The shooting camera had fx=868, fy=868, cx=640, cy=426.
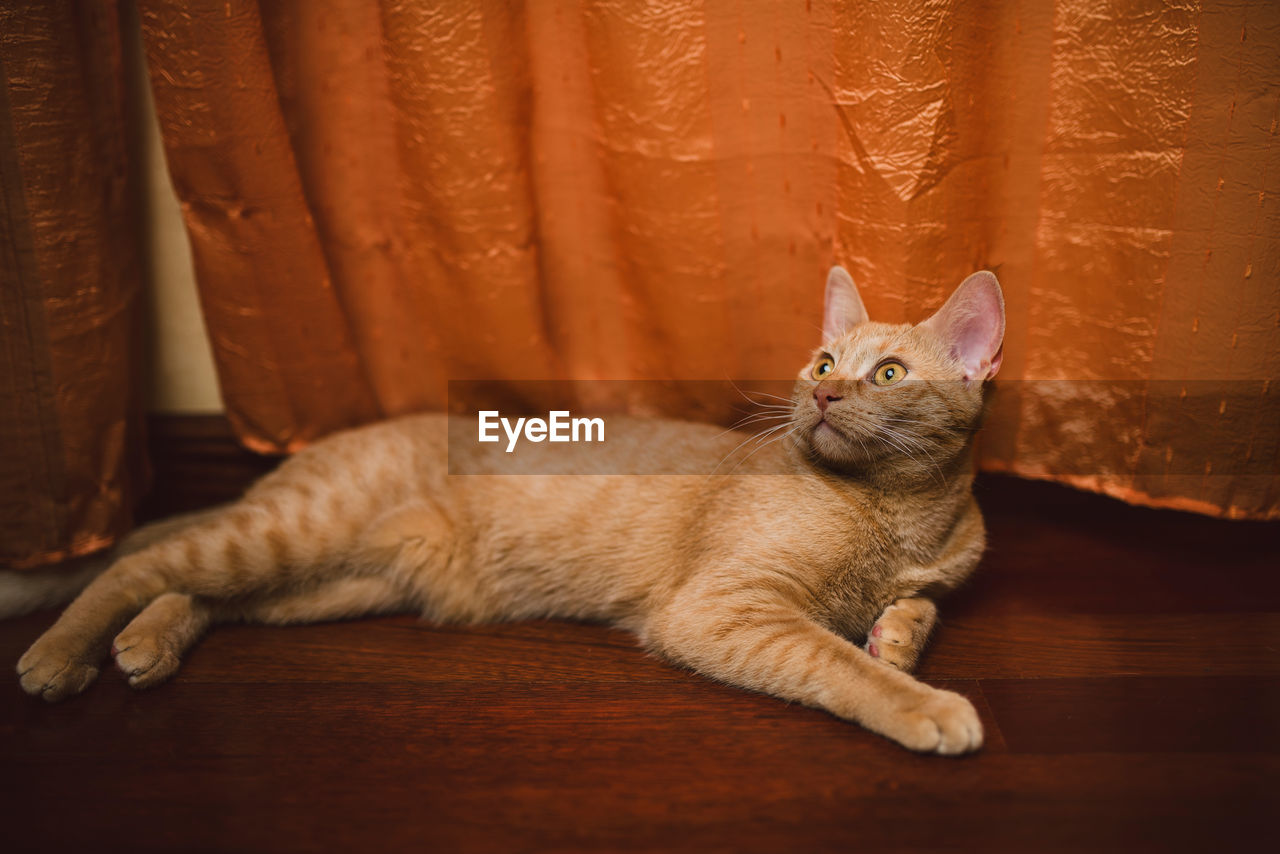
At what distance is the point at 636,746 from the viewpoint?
1.19 m

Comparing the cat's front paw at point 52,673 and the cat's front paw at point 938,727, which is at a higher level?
the cat's front paw at point 938,727

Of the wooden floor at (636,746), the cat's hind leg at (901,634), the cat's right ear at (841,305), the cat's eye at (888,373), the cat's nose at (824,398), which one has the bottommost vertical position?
the wooden floor at (636,746)

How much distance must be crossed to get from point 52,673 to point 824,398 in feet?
4.00

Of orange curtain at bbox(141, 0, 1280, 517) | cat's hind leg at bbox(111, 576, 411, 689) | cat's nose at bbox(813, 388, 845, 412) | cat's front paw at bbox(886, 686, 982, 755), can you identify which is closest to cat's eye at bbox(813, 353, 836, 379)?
cat's nose at bbox(813, 388, 845, 412)

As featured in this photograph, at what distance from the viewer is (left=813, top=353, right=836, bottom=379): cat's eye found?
1396 millimetres

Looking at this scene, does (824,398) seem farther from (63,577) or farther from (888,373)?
(63,577)

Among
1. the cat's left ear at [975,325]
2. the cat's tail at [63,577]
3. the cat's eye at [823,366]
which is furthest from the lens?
the cat's tail at [63,577]

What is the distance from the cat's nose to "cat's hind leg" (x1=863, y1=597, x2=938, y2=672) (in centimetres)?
35

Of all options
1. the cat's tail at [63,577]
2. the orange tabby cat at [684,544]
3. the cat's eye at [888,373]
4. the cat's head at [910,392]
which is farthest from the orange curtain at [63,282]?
the cat's eye at [888,373]

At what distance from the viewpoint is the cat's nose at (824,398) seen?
4.19ft

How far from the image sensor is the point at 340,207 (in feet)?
5.59

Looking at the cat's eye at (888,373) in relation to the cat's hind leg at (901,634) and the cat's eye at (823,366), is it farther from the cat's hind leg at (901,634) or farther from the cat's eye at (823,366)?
the cat's hind leg at (901,634)

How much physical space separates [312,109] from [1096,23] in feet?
4.49

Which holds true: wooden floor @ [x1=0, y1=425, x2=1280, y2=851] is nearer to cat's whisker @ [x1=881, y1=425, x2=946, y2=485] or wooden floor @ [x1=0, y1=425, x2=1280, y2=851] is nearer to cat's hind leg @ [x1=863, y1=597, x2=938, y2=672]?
cat's hind leg @ [x1=863, y1=597, x2=938, y2=672]
